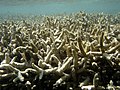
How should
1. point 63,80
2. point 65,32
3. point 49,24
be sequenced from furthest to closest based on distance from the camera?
point 49,24
point 65,32
point 63,80

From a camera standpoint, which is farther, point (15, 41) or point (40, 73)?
point (15, 41)

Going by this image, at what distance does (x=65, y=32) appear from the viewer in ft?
13.3

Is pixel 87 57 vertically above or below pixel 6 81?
above

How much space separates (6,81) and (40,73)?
2.90ft

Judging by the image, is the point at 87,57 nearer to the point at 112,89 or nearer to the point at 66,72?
the point at 66,72

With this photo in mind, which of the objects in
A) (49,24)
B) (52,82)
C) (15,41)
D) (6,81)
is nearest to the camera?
(52,82)

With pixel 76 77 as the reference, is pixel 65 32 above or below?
above

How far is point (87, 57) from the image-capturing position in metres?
3.24

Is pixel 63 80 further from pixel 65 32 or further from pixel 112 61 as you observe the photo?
pixel 65 32

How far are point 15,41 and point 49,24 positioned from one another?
197 cm

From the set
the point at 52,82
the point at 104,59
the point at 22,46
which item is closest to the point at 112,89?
the point at 104,59

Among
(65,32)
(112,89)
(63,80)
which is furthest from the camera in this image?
(65,32)

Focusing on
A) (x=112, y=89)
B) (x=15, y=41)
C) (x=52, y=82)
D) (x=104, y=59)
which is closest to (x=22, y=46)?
(x=15, y=41)

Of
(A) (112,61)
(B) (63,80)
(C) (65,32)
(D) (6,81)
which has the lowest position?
(D) (6,81)
